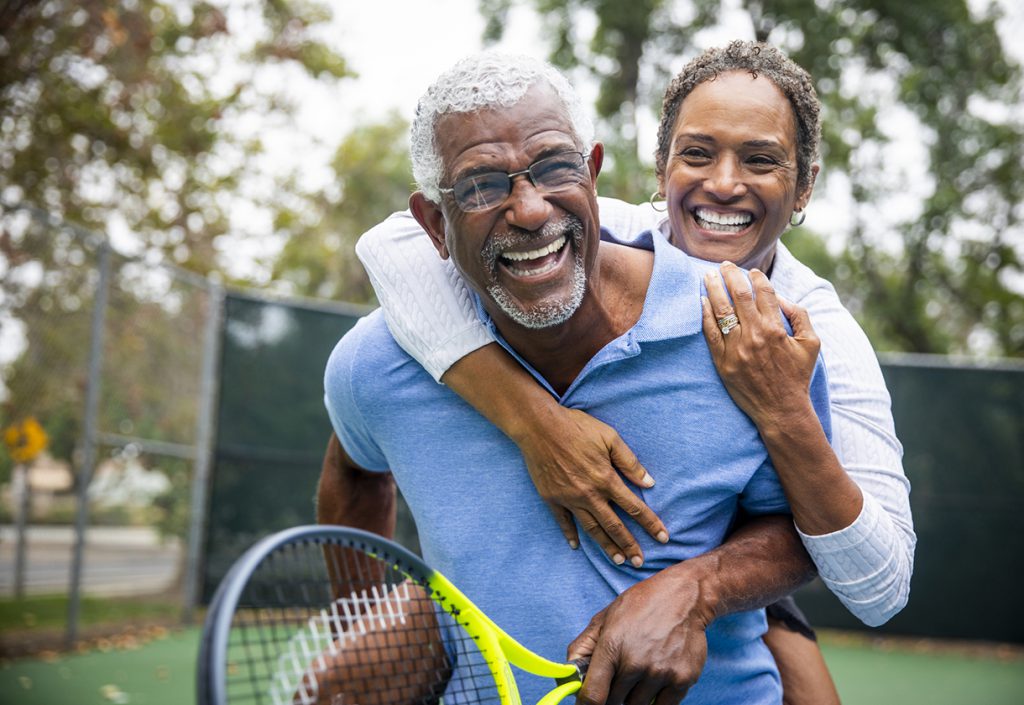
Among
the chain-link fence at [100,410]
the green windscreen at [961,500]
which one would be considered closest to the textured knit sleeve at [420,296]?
the chain-link fence at [100,410]

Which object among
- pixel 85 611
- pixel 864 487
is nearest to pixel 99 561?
pixel 85 611

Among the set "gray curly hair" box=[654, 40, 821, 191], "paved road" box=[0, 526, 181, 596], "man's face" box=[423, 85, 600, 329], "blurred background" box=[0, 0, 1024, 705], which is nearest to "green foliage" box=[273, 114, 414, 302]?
"blurred background" box=[0, 0, 1024, 705]

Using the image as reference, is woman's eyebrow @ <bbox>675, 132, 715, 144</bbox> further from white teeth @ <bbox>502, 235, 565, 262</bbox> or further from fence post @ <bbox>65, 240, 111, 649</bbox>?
fence post @ <bbox>65, 240, 111, 649</bbox>

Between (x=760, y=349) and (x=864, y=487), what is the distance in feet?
1.14

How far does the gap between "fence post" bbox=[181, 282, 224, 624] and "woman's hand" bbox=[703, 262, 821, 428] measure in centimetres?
720

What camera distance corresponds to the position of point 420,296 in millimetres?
2188

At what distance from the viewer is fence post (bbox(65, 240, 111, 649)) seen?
702 centimetres

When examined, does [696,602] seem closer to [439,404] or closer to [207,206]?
[439,404]

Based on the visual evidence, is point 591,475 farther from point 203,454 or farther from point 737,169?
point 203,454

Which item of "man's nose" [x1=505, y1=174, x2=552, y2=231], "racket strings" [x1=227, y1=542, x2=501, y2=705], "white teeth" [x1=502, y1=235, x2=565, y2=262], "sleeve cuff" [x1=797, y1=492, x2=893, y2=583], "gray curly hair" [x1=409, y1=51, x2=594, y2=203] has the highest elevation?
"gray curly hair" [x1=409, y1=51, x2=594, y2=203]

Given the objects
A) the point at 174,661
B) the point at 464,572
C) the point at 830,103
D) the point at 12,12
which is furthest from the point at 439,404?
the point at 830,103

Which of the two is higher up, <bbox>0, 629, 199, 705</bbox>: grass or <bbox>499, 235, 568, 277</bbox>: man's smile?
<bbox>499, 235, 568, 277</bbox>: man's smile

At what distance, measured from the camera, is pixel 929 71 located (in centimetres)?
1494

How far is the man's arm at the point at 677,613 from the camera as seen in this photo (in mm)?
1808
